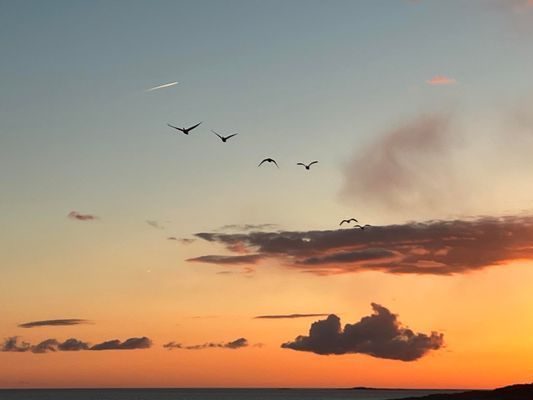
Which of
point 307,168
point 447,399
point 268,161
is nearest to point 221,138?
point 268,161

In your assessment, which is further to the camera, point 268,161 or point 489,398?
point 489,398

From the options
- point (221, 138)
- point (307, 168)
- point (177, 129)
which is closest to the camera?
point (177, 129)

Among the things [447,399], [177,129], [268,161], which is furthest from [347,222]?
[447,399]

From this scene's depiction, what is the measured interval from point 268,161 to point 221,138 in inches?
232

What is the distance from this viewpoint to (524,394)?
179750 mm

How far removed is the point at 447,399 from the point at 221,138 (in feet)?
398

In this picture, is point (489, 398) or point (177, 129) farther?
point (489, 398)

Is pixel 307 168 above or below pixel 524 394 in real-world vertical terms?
above

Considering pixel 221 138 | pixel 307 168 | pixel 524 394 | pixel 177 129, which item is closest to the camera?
pixel 177 129

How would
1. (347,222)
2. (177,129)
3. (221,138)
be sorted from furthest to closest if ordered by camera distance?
1. (347,222)
2. (221,138)
3. (177,129)

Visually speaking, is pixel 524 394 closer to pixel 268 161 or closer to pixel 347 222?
pixel 347 222

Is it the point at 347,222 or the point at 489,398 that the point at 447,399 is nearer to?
the point at 489,398

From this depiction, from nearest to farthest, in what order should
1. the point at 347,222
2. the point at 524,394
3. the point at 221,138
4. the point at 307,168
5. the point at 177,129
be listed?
1. the point at 177,129
2. the point at 221,138
3. the point at 307,168
4. the point at 347,222
5. the point at 524,394

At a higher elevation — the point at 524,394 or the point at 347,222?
the point at 347,222
